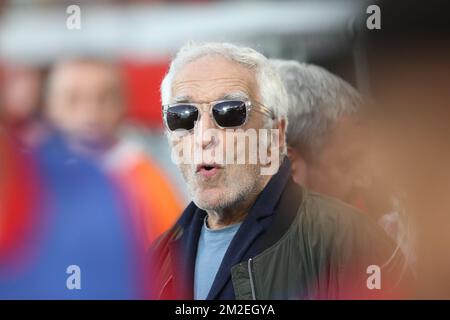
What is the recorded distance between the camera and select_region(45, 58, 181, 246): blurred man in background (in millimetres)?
3334

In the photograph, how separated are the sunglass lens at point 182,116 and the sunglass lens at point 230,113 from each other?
0.09m

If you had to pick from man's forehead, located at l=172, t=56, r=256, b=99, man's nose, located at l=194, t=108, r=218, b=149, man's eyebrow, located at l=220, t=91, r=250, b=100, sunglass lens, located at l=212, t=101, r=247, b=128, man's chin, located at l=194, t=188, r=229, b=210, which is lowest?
man's chin, located at l=194, t=188, r=229, b=210

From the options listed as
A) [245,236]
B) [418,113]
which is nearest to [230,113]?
[245,236]

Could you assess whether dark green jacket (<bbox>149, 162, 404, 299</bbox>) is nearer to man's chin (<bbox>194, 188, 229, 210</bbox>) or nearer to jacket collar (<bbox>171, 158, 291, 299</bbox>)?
jacket collar (<bbox>171, 158, 291, 299</bbox>)

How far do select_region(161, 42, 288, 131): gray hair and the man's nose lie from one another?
0.65 feet

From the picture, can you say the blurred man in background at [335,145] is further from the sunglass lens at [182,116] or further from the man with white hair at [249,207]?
the sunglass lens at [182,116]

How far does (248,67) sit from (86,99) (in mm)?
747

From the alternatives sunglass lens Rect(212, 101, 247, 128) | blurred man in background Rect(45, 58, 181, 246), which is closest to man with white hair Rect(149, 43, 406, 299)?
sunglass lens Rect(212, 101, 247, 128)

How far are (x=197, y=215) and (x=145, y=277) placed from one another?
0.38m

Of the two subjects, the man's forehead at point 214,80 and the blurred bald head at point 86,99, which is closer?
the man's forehead at point 214,80

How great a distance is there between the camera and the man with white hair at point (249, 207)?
307 cm

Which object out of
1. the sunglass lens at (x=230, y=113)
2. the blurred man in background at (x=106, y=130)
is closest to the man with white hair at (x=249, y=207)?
the sunglass lens at (x=230, y=113)

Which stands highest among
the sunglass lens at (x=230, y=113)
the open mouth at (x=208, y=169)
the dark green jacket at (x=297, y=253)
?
the sunglass lens at (x=230, y=113)

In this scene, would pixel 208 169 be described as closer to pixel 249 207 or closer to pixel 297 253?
pixel 249 207
